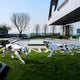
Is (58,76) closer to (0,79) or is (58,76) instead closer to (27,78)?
(27,78)

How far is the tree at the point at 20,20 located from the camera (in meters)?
39.3

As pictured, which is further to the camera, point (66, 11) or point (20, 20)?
point (20, 20)

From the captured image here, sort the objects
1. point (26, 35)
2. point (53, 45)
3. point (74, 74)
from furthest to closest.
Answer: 1. point (26, 35)
2. point (53, 45)
3. point (74, 74)

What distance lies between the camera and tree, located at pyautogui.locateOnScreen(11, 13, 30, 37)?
39.3 meters

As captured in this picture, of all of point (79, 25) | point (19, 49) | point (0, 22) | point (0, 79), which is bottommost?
point (0, 79)

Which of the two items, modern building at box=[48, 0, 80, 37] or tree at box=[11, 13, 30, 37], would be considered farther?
tree at box=[11, 13, 30, 37]

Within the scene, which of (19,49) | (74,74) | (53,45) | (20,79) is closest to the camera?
(20,79)

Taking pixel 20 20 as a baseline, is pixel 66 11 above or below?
below

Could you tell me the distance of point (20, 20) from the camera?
39.7 metres

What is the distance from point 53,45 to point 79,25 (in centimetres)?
1330

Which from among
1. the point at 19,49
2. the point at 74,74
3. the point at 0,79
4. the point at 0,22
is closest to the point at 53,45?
the point at 19,49

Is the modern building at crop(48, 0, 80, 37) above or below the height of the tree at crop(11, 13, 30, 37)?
below

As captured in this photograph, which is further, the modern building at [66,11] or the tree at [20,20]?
the tree at [20,20]

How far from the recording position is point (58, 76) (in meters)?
3.57
